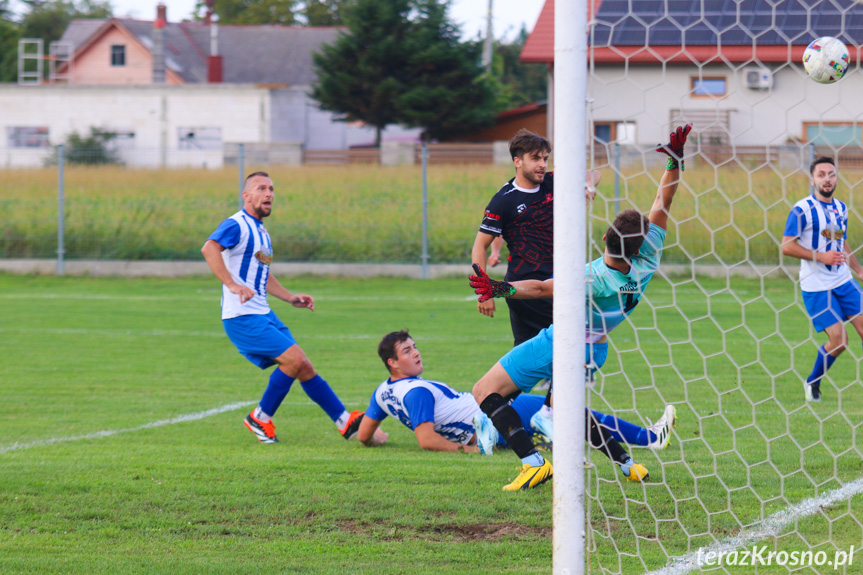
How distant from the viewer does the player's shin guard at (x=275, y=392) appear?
6.09 m

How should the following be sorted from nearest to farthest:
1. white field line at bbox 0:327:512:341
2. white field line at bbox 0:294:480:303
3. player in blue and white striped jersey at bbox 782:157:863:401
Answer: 1. player in blue and white striped jersey at bbox 782:157:863:401
2. white field line at bbox 0:327:512:341
3. white field line at bbox 0:294:480:303

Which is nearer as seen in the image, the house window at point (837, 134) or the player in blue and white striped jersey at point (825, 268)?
the house window at point (837, 134)

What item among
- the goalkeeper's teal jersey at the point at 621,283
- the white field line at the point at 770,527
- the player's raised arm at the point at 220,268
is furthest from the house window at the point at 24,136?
the white field line at the point at 770,527

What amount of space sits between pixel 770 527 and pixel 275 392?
3.31 metres

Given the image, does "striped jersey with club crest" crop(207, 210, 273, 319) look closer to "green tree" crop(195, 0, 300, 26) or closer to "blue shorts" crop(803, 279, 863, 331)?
"blue shorts" crop(803, 279, 863, 331)

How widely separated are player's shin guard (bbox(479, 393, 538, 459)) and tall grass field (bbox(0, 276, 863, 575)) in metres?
0.22

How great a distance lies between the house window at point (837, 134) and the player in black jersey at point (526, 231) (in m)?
1.60

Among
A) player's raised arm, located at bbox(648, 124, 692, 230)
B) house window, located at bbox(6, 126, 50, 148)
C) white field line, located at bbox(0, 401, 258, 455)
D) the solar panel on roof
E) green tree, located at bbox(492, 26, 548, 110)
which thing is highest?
green tree, located at bbox(492, 26, 548, 110)

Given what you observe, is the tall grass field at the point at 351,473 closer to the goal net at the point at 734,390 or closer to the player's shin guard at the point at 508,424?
the goal net at the point at 734,390

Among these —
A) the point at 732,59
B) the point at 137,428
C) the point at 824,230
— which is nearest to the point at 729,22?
the point at 732,59

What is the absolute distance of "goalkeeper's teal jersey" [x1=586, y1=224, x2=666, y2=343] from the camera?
160 inches

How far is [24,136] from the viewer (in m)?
36.5

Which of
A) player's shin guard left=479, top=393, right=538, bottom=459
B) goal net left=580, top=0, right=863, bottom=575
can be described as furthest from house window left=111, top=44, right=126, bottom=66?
player's shin guard left=479, top=393, right=538, bottom=459

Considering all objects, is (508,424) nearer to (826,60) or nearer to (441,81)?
(826,60)
